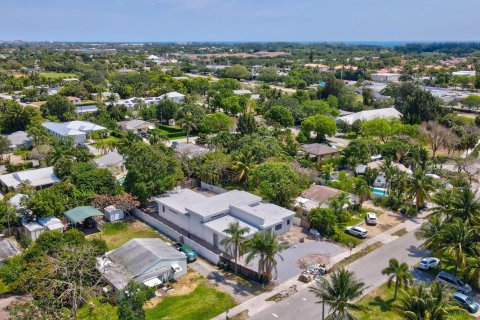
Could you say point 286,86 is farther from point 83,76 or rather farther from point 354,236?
point 354,236

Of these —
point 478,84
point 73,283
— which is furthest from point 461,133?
point 478,84

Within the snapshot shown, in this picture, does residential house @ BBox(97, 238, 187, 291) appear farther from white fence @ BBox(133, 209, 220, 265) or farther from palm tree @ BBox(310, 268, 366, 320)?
palm tree @ BBox(310, 268, 366, 320)

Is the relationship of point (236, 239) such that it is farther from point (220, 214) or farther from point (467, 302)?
point (467, 302)

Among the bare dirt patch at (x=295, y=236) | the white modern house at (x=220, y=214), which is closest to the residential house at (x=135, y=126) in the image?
the white modern house at (x=220, y=214)

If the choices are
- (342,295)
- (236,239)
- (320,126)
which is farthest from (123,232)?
(320,126)

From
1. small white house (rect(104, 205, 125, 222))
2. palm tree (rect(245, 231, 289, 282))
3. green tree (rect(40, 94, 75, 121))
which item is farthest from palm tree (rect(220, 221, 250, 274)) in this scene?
green tree (rect(40, 94, 75, 121))
